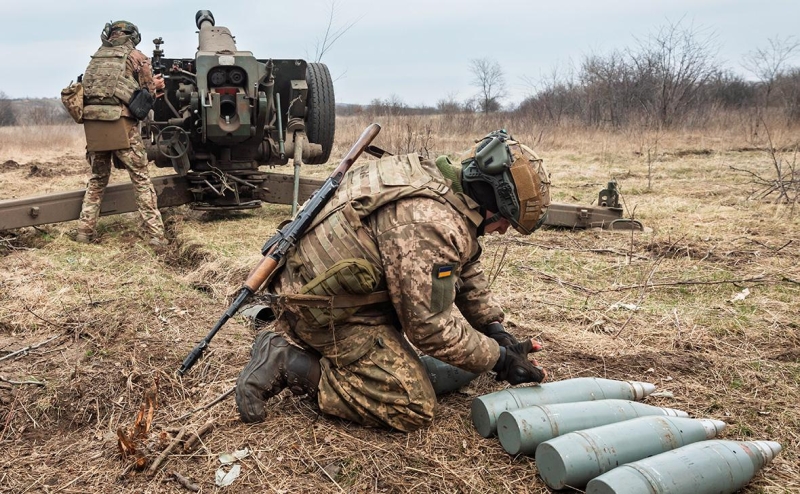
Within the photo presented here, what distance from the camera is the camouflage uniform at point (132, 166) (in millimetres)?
6571

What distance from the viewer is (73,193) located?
22.2 ft

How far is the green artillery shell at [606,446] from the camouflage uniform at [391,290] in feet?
1.87

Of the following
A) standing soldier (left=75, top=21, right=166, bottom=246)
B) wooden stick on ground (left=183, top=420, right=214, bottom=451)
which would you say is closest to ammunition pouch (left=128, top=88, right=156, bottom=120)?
standing soldier (left=75, top=21, right=166, bottom=246)

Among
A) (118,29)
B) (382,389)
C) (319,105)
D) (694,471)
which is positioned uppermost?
(118,29)

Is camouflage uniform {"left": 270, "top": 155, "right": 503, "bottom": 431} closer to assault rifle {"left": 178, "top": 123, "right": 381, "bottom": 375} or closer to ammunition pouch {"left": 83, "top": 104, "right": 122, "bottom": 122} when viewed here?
assault rifle {"left": 178, "top": 123, "right": 381, "bottom": 375}

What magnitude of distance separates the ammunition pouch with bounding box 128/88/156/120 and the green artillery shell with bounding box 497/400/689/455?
201 inches

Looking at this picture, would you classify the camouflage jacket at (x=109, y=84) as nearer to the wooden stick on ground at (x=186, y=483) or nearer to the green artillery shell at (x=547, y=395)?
the wooden stick on ground at (x=186, y=483)

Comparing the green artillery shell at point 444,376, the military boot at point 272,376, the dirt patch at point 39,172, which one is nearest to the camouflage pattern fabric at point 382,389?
the military boot at point 272,376

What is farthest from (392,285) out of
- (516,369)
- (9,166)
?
(9,166)

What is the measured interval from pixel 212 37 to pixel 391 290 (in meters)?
5.82

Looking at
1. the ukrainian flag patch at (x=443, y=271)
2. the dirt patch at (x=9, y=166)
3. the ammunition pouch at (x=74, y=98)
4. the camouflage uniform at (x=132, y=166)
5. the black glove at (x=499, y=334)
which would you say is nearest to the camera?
the ukrainian flag patch at (x=443, y=271)

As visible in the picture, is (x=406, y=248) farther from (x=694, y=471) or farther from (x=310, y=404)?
(x=694, y=471)

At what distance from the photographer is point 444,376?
10.8ft

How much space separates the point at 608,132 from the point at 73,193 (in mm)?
14613
